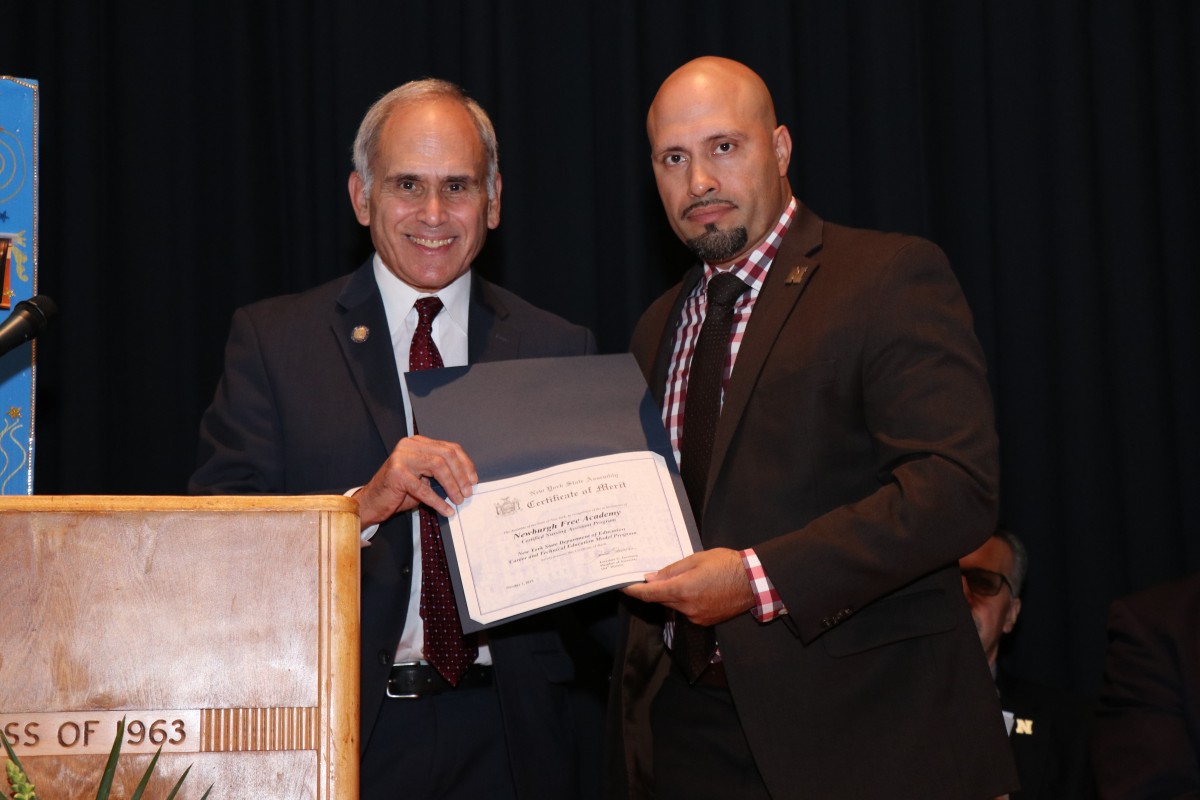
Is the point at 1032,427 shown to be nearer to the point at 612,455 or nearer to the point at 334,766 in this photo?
the point at 612,455

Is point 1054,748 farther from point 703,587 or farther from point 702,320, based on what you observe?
point 703,587

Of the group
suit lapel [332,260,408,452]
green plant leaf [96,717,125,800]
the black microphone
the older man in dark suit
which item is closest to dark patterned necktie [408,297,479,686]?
the older man in dark suit

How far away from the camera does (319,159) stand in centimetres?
394

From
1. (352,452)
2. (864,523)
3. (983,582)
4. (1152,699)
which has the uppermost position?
(352,452)

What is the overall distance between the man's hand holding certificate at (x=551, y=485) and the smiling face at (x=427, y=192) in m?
0.42

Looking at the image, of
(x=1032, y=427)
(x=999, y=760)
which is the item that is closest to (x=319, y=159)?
(x=1032, y=427)

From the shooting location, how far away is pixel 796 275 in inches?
92.6

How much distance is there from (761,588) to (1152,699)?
4.31 feet

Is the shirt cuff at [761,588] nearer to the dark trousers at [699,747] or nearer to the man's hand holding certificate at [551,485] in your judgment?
the man's hand holding certificate at [551,485]

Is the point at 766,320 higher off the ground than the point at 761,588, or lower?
higher

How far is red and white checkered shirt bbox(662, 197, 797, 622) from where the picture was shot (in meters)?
2.43

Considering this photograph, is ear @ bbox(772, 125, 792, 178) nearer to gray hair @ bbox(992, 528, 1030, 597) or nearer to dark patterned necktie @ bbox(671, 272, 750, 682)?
dark patterned necktie @ bbox(671, 272, 750, 682)

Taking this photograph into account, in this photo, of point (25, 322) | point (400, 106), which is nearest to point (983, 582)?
point (400, 106)

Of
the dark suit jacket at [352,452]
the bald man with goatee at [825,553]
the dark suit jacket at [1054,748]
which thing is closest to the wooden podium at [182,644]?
the bald man with goatee at [825,553]
